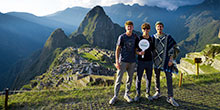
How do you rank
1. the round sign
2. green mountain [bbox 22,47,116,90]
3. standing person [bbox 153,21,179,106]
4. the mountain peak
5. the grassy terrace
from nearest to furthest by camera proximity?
the round sign, standing person [bbox 153,21,179,106], the grassy terrace, green mountain [bbox 22,47,116,90], the mountain peak

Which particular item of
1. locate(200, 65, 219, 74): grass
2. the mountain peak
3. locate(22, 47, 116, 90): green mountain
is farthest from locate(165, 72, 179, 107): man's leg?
the mountain peak

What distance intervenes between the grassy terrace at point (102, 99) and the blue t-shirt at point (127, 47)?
1888 mm

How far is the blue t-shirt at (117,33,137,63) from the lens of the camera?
17.4 feet

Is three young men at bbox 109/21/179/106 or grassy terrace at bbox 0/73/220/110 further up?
three young men at bbox 109/21/179/106

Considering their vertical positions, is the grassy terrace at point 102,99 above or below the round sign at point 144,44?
below

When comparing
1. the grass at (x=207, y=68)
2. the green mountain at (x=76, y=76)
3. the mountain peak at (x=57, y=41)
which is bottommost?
the green mountain at (x=76, y=76)

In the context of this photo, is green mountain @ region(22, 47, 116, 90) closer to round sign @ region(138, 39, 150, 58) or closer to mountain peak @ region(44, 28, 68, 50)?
round sign @ region(138, 39, 150, 58)

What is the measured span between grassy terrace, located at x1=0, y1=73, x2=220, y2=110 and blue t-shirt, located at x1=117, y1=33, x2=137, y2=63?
1888mm

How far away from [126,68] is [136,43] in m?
1.08

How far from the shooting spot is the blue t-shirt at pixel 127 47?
5.31 meters

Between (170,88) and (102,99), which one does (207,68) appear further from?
(102,99)

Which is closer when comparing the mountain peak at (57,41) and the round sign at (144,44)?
the round sign at (144,44)

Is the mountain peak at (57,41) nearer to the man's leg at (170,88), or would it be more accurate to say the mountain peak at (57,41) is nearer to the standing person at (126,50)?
the standing person at (126,50)

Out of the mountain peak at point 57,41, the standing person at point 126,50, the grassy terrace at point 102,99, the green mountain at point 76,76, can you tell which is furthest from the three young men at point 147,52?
the mountain peak at point 57,41
